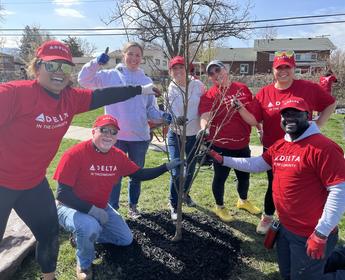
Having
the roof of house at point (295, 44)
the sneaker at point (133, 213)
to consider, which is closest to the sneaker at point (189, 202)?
the sneaker at point (133, 213)

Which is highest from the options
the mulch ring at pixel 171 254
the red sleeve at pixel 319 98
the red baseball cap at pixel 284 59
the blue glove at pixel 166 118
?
the red baseball cap at pixel 284 59

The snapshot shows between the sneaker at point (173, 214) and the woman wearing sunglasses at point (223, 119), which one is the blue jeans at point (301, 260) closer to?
the woman wearing sunglasses at point (223, 119)

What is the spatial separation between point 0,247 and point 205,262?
5.99 ft

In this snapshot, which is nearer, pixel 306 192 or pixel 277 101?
pixel 306 192

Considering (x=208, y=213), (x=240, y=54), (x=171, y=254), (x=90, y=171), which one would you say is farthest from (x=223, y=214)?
(x=240, y=54)

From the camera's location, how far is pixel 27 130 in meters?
2.44

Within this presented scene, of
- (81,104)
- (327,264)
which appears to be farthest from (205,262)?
(81,104)

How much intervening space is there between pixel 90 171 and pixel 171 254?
1.02 meters

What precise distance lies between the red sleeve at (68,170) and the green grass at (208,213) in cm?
83

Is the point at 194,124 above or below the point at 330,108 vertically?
below

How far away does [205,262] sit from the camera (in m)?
3.10

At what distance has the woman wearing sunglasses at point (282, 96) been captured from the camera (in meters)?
3.36

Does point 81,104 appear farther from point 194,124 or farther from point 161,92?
point 194,124

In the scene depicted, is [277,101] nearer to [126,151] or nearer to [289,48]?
[126,151]
